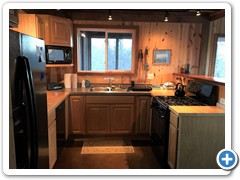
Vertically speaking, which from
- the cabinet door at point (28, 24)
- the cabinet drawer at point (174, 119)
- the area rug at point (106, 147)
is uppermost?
the cabinet door at point (28, 24)

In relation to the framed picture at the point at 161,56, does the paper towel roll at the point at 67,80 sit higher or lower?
lower

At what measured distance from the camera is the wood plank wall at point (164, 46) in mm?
3631

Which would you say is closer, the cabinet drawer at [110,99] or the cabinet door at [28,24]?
the cabinet door at [28,24]

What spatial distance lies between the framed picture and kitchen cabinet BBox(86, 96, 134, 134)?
1.06 metres

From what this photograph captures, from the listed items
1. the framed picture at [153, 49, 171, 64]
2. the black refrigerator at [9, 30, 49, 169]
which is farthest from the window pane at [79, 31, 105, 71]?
the black refrigerator at [9, 30, 49, 169]

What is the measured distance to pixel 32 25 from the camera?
2594mm

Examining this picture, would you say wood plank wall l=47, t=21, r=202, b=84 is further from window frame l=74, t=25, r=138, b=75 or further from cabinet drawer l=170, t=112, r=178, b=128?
cabinet drawer l=170, t=112, r=178, b=128

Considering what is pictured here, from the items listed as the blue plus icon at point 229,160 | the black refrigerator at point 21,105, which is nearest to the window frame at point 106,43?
the black refrigerator at point 21,105

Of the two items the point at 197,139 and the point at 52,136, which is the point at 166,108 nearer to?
the point at 197,139

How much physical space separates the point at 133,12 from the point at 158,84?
4.88 ft

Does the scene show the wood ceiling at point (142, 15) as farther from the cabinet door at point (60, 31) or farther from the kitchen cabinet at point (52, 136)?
the kitchen cabinet at point (52, 136)

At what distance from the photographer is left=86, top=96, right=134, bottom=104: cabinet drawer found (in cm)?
315

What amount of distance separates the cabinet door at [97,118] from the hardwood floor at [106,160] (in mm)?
395
